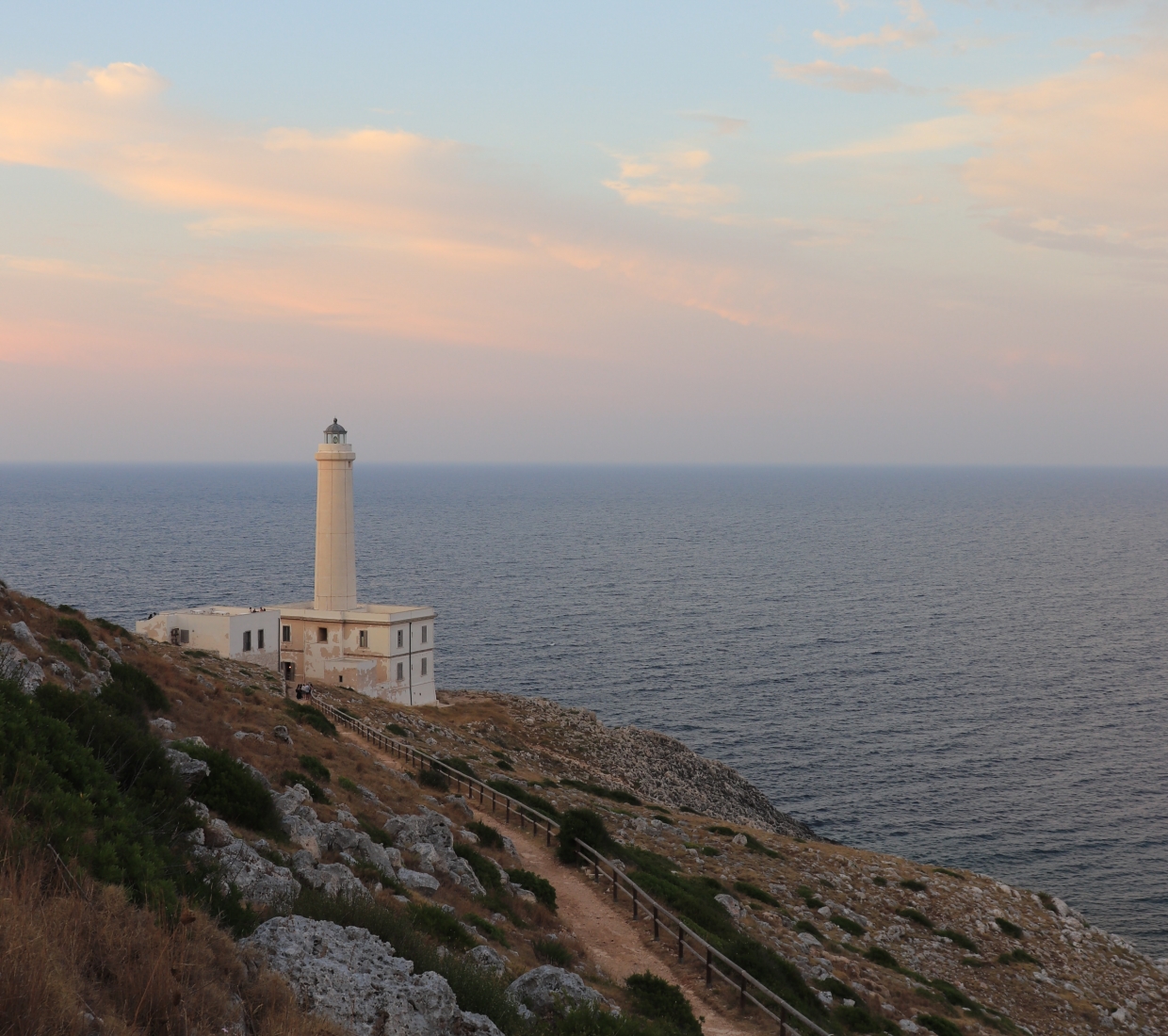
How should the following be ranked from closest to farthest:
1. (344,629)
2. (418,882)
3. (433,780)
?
1. (418,882)
2. (433,780)
3. (344,629)

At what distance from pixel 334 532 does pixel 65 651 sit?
107 feet

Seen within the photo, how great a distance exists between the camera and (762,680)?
75.6 metres

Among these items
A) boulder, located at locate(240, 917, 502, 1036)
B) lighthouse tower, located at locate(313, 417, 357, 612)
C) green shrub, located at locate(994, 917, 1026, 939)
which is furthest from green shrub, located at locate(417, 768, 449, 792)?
lighthouse tower, located at locate(313, 417, 357, 612)

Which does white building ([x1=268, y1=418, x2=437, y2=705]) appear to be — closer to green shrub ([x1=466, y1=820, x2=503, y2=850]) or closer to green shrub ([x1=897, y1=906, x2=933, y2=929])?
green shrub ([x1=466, y1=820, x2=503, y2=850])

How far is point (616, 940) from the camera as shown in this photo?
61.0ft

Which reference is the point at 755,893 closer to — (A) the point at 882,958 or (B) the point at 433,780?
(A) the point at 882,958

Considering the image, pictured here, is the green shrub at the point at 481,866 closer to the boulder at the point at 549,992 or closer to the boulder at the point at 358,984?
the boulder at the point at 549,992

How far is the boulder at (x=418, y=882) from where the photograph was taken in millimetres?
16484

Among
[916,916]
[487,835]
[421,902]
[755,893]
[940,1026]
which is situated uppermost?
[421,902]

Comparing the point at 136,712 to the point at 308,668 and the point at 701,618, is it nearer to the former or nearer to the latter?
the point at 308,668

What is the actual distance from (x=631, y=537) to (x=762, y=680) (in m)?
109

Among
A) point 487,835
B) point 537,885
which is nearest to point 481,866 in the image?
point 537,885

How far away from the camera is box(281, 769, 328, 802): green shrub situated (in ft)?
63.3

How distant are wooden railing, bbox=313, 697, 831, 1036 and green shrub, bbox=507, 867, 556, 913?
177cm
